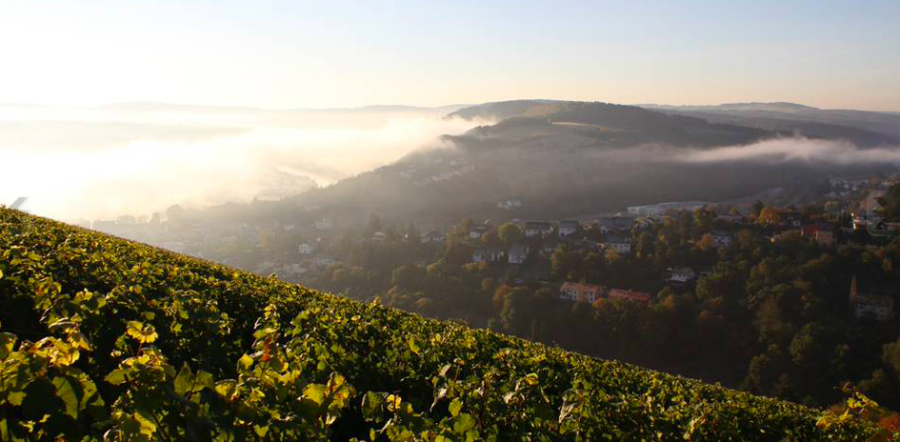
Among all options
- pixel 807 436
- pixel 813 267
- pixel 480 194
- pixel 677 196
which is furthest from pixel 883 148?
pixel 807 436

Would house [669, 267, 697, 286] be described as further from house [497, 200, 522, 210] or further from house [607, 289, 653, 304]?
house [497, 200, 522, 210]

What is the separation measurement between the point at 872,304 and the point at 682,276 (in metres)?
10.9

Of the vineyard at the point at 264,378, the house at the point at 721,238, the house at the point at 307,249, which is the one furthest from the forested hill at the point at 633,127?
the vineyard at the point at 264,378

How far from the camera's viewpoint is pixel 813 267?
34688 mm

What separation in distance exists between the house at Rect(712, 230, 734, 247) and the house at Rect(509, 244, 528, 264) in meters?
15.2

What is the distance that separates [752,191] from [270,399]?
94686 mm

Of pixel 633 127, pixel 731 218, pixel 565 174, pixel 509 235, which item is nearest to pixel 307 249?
pixel 509 235

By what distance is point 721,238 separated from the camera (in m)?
44.2

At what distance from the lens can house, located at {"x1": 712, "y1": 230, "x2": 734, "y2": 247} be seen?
43.2 m

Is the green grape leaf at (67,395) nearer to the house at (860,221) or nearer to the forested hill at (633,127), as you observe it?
the house at (860,221)

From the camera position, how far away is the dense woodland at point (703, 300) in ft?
84.8

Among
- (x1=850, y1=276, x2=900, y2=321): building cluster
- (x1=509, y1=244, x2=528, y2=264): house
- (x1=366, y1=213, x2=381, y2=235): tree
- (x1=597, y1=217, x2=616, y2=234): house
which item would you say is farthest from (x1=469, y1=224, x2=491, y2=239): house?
(x1=850, y1=276, x2=900, y2=321): building cluster

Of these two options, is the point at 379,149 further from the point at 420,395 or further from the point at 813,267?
the point at 420,395

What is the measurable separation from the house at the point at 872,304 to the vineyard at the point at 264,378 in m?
29.3
